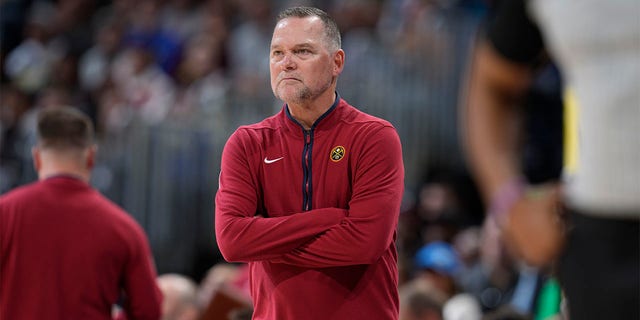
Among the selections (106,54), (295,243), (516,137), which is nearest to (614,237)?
(516,137)

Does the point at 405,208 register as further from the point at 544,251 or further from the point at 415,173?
the point at 544,251

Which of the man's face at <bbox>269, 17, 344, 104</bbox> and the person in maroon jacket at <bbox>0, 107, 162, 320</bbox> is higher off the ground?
the man's face at <bbox>269, 17, 344, 104</bbox>

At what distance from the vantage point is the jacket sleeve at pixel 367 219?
3682 millimetres

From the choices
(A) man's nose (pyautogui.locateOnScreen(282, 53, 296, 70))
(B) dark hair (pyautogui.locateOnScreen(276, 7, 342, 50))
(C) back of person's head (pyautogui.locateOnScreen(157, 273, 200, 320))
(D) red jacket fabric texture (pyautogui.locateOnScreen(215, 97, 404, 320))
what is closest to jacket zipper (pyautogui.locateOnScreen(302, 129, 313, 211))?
(D) red jacket fabric texture (pyautogui.locateOnScreen(215, 97, 404, 320))

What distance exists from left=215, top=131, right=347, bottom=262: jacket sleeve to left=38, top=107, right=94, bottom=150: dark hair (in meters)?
1.44

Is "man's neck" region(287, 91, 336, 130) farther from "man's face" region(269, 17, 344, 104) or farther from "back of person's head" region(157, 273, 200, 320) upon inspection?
"back of person's head" region(157, 273, 200, 320)

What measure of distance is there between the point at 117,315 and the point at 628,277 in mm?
3475

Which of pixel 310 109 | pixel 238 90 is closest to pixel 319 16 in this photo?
pixel 310 109

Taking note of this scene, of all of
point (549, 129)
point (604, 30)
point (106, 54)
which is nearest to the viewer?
point (604, 30)

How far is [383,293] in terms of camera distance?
151 inches

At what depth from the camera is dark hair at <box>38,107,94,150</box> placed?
16.7 feet

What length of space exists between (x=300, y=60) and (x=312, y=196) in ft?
1.62

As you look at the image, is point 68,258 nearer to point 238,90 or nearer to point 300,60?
point 300,60

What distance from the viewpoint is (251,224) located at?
376 cm
